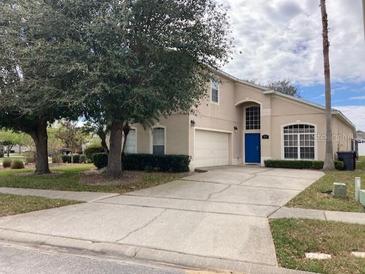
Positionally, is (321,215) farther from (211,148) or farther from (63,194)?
(211,148)

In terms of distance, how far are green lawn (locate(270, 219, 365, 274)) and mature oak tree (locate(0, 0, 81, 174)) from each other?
8038mm

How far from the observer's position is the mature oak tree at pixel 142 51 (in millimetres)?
12516

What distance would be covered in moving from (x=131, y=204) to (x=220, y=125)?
46.2 ft

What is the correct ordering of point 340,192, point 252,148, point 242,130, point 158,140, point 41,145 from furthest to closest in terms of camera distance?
1. point 242,130
2. point 252,148
3. point 158,140
4. point 41,145
5. point 340,192

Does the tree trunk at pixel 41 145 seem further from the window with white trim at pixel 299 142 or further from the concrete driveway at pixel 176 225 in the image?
the window with white trim at pixel 299 142

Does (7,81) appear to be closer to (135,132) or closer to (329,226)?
(135,132)

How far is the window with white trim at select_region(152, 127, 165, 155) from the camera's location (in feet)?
68.4

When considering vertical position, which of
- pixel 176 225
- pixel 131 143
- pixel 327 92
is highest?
pixel 327 92

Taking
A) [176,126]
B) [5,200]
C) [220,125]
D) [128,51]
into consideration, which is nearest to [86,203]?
[5,200]

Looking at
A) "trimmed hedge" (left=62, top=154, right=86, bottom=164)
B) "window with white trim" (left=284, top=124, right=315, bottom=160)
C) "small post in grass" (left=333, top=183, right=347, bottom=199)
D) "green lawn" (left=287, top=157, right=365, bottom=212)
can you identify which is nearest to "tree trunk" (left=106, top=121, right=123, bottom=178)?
"green lawn" (left=287, top=157, right=365, bottom=212)

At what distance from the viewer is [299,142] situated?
24422mm

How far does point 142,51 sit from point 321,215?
8868 mm

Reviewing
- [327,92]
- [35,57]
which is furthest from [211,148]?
[35,57]

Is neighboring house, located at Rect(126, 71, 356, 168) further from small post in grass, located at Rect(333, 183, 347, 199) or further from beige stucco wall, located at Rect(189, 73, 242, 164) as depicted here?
small post in grass, located at Rect(333, 183, 347, 199)
